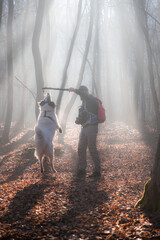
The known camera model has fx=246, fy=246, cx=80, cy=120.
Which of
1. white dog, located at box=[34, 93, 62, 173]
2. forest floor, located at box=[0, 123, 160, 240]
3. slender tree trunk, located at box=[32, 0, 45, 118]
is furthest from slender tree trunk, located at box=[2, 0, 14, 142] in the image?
white dog, located at box=[34, 93, 62, 173]

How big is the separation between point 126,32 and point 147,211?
24.6m

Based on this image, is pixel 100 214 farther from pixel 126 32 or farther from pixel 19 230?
pixel 126 32

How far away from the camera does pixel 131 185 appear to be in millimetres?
6262

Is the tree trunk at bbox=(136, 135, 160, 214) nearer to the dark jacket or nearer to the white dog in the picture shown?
the dark jacket

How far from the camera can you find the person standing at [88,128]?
7.02 meters

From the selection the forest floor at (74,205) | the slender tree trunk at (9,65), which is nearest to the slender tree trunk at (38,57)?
the slender tree trunk at (9,65)

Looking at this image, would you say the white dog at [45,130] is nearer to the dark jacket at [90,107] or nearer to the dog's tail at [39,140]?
the dog's tail at [39,140]

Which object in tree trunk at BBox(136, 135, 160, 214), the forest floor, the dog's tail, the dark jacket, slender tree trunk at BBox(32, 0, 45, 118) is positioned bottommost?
the forest floor

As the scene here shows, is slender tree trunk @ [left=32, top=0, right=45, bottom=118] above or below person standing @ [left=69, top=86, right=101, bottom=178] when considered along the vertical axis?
above

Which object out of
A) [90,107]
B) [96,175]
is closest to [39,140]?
[90,107]

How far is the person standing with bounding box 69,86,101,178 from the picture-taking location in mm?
7016

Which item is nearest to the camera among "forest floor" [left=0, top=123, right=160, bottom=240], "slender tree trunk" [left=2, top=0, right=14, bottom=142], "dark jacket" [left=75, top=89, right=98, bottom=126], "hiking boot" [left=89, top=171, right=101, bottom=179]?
"forest floor" [left=0, top=123, right=160, bottom=240]

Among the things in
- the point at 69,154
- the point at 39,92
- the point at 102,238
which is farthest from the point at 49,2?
the point at 102,238

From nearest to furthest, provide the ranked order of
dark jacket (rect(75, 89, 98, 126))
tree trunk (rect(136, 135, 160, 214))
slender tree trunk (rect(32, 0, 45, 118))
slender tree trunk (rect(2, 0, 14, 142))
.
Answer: tree trunk (rect(136, 135, 160, 214)), dark jacket (rect(75, 89, 98, 126)), slender tree trunk (rect(32, 0, 45, 118)), slender tree trunk (rect(2, 0, 14, 142))
